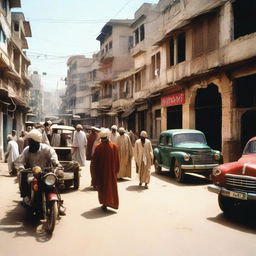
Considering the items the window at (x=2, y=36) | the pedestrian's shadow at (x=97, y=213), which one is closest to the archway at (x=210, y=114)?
the pedestrian's shadow at (x=97, y=213)

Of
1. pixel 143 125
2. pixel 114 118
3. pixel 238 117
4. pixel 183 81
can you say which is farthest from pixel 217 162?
pixel 114 118

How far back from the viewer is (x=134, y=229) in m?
5.50

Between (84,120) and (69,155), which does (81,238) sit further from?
(84,120)

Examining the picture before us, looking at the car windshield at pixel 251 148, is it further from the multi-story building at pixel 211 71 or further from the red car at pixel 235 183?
the multi-story building at pixel 211 71

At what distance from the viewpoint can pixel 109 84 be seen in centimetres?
4325

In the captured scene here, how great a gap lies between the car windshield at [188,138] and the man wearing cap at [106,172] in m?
5.51

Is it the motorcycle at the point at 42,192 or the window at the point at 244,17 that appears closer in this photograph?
the motorcycle at the point at 42,192

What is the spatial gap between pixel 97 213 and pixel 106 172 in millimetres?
909

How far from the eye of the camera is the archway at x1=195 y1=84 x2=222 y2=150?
1783 cm

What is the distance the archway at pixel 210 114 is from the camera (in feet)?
58.5

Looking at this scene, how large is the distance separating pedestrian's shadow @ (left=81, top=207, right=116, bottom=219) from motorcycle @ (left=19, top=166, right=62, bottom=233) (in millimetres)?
1046

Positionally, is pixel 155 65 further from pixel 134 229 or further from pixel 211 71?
pixel 134 229

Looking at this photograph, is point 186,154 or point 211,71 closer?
point 186,154

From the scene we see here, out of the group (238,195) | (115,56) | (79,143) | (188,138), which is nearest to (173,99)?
(188,138)
